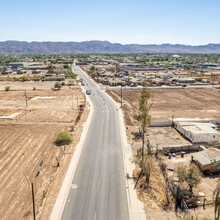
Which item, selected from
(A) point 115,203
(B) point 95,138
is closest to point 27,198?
(A) point 115,203

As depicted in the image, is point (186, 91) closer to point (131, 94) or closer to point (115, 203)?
point (131, 94)

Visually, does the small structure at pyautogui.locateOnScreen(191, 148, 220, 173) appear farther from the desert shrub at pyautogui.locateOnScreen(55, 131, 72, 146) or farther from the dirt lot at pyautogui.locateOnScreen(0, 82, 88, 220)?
the desert shrub at pyautogui.locateOnScreen(55, 131, 72, 146)

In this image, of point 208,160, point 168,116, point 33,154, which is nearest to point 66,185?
point 33,154

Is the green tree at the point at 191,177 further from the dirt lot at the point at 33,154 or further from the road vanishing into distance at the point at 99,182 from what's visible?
the dirt lot at the point at 33,154

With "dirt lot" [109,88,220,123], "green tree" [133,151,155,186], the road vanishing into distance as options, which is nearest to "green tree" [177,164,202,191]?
"green tree" [133,151,155,186]

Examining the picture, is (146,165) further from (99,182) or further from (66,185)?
(66,185)

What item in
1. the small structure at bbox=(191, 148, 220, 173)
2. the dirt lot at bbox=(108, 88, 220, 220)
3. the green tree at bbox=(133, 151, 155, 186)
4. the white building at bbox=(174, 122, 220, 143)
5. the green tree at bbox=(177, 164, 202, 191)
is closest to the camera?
the dirt lot at bbox=(108, 88, 220, 220)

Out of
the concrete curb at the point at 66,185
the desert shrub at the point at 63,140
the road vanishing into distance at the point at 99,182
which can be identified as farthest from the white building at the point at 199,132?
the desert shrub at the point at 63,140
